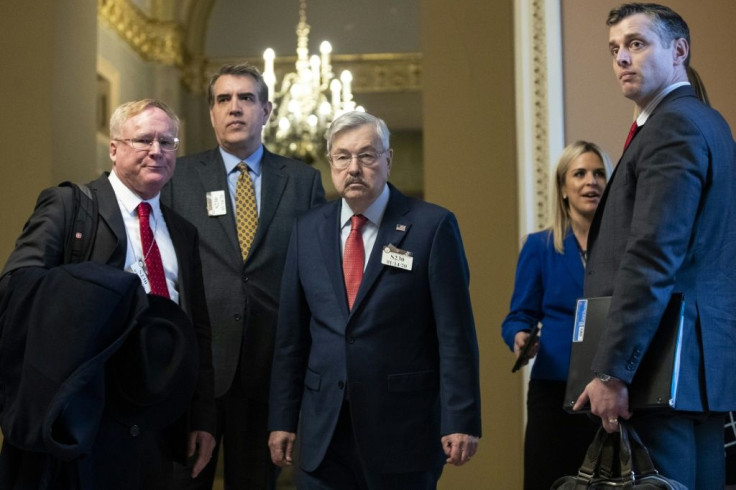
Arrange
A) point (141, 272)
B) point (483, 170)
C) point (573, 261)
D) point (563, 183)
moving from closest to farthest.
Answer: point (141, 272) < point (573, 261) < point (563, 183) < point (483, 170)

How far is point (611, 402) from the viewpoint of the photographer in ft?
7.93

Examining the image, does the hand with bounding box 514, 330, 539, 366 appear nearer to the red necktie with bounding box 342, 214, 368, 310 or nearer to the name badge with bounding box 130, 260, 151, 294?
the red necktie with bounding box 342, 214, 368, 310

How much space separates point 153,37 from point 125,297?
33.1 feet

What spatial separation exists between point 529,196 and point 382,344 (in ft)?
6.27

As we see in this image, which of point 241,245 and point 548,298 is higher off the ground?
point 241,245

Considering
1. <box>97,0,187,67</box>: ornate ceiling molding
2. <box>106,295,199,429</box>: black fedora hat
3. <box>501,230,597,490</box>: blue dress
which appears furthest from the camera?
<box>97,0,187,67</box>: ornate ceiling molding

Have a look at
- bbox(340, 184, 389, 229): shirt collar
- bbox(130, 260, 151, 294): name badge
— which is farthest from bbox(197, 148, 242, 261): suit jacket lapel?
bbox(130, 260, 151, 294): name badge

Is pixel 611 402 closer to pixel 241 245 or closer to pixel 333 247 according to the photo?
pixel 333 247

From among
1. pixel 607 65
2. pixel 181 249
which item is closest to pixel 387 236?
pixel 181 249

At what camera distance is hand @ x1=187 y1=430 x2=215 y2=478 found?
313 cm

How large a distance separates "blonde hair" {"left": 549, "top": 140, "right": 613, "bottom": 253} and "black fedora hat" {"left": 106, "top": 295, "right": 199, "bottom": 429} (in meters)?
1.66

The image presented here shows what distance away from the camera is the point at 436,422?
3.12 meters

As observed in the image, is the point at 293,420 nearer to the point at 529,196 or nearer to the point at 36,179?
the point at 529,196

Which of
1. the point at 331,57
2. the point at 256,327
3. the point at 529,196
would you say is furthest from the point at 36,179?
the point at 331,57
